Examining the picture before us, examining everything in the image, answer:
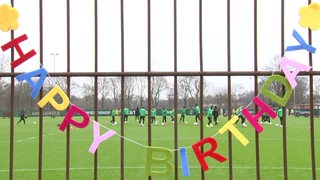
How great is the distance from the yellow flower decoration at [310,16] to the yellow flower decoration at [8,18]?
2130 mm

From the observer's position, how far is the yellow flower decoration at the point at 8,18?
3.09 m

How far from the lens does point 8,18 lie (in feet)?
10.2

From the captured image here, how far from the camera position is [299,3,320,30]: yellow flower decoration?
3.10m

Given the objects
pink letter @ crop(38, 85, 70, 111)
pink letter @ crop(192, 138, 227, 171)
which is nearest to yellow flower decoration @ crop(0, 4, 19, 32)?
pink letter @ crop(38, 85, 70, 111)

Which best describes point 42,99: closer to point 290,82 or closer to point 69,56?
point 69,56

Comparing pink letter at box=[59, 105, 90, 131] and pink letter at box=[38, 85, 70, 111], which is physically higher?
pink letter at box=[38, 85, 70, 111]

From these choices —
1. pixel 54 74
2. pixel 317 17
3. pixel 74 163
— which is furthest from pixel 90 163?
pixel 317 17

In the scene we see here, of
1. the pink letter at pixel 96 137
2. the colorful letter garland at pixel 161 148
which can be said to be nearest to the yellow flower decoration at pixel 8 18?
the colorful letter garland at pixel 161 148

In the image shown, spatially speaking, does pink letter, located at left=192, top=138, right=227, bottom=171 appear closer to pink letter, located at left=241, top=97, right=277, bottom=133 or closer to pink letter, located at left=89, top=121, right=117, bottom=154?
pink letter, located at left=241, top=97, right=277, bottom=133

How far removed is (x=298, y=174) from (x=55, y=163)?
5.62 m

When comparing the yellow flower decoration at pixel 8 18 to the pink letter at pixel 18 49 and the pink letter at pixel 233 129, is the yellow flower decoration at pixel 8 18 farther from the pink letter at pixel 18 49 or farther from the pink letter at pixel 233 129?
the pink letter at pixel 233 129

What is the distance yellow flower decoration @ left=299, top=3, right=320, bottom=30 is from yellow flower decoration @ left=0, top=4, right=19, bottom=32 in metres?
2.13

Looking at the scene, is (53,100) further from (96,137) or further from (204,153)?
(204,153)

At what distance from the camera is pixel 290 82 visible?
3.12 meters
